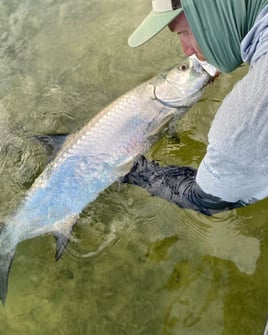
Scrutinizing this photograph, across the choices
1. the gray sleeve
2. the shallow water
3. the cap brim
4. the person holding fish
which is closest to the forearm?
the person holding fish

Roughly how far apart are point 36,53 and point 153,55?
0.81m

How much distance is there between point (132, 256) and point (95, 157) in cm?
54

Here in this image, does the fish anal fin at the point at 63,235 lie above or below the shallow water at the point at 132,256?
above

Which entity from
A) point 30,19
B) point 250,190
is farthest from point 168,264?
point 30,19

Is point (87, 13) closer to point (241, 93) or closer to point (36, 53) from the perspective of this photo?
point (36, 53)

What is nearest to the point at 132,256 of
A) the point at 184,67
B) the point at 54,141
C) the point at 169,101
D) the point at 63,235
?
the point at 63,235

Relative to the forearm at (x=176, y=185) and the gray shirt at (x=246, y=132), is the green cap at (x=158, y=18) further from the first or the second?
the forearm at (x=176, y=185)

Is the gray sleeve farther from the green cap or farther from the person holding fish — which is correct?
the green cap

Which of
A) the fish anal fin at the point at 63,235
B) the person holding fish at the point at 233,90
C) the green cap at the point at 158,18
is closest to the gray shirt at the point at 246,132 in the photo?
the person holding fish at the point at 233,90

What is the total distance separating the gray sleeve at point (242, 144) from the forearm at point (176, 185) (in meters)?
0.13

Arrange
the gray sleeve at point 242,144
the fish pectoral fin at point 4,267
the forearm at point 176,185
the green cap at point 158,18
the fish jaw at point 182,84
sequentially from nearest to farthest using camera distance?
1. the gray sleeve at point 242,144
2. the green cap at point 158,18
3. the forearm at point 176,185
4. the fish pectoral fin at point 4,267
5. the fish jaw at point 182,84

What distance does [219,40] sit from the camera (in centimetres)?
155

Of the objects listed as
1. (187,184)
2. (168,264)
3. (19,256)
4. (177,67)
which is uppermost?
(177,67)

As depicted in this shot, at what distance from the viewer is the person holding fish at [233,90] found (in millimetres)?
1310
